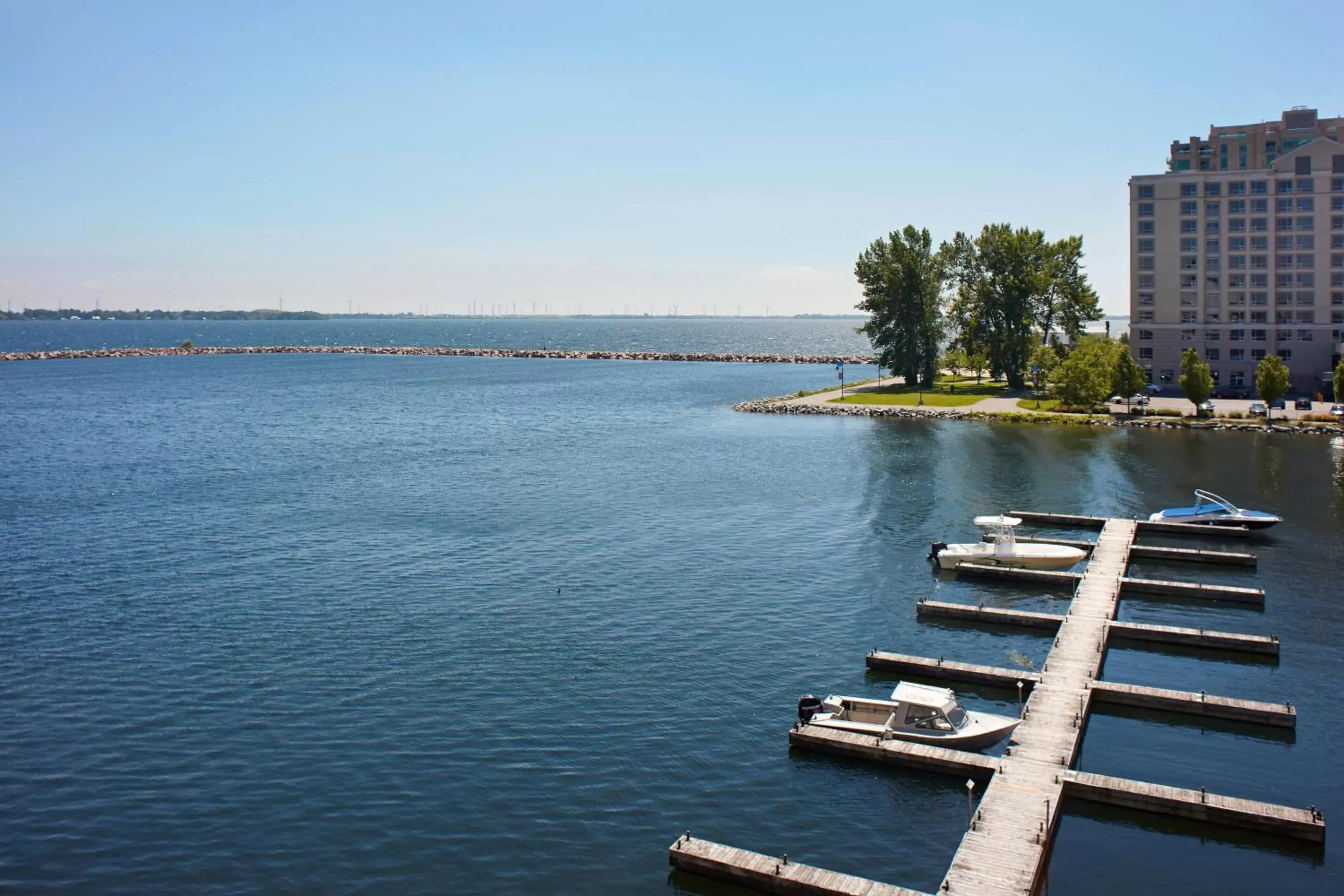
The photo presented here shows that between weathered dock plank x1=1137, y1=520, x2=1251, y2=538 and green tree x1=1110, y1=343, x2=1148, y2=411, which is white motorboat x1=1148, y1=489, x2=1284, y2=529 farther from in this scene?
green tree x1=1110, y1=343, x2=1148, y2=411

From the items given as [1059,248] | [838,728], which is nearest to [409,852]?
[838,728]

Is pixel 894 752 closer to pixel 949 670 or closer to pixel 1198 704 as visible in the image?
pixel 949 670

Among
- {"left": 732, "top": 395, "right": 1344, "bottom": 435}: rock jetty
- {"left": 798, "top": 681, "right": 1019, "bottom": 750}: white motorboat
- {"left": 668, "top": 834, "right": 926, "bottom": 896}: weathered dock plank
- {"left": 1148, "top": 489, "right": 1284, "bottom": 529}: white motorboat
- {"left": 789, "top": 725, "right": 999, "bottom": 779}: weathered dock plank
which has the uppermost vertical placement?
{"left": 732, "top": 395, "right": 1344, "bottom": 435}: rock jetty

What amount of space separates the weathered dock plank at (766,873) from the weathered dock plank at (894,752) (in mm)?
7634

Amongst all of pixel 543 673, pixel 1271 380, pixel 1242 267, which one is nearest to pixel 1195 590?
pixel 543 673

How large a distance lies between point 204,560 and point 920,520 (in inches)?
1908

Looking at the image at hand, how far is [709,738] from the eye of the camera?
40.8m

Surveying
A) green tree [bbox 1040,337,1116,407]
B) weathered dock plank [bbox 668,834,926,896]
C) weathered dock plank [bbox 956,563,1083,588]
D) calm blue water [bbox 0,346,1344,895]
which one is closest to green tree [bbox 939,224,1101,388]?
green tree [bbox 1040,337,1116,407]

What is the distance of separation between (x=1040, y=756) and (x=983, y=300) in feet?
444

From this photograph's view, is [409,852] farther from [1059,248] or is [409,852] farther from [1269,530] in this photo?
[1059,248]

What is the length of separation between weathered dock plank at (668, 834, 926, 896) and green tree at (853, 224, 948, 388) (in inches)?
5395

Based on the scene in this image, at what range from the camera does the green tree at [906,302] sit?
163875 mm

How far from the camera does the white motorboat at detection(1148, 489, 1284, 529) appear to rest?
73562 mm

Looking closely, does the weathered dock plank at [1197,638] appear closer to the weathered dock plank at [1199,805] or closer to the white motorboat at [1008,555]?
the white motorboat at [1008,555]
